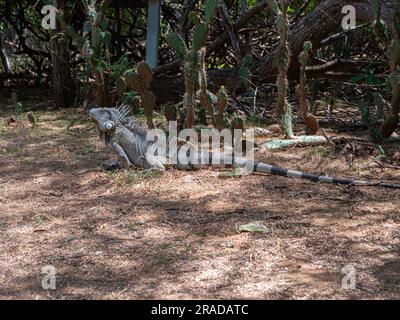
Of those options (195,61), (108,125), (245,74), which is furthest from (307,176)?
(245,74)

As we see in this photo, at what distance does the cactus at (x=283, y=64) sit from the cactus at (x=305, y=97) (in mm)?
157

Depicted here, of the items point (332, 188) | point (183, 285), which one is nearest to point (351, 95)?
point (332, 188)

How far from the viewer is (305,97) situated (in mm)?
6656

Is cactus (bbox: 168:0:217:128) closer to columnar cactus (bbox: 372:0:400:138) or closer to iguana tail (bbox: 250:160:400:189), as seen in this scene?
iguana tail (bbox: 250:160:400:189)

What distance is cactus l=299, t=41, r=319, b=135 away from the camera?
6.45 meters

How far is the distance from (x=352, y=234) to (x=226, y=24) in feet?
18.7

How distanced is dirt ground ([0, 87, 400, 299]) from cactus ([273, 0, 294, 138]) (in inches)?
15.4

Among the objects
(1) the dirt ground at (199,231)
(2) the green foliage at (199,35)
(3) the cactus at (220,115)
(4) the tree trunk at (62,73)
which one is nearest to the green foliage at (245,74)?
(3) the cactus at (220,115)

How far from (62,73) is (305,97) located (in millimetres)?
4607

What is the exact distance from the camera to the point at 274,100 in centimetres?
912

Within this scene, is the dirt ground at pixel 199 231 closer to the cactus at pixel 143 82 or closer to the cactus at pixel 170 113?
the cactus at pixel 143 82

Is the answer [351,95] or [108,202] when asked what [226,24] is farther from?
[108,202]

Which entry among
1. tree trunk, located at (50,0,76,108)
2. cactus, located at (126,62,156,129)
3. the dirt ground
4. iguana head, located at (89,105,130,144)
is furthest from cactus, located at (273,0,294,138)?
tree trunk, located at (50,0,76,108)

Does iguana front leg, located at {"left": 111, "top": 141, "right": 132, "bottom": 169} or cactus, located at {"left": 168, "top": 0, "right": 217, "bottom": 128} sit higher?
cactus, located at {"left": 168, "top": 0, "right": 217, "bottom": 128}
